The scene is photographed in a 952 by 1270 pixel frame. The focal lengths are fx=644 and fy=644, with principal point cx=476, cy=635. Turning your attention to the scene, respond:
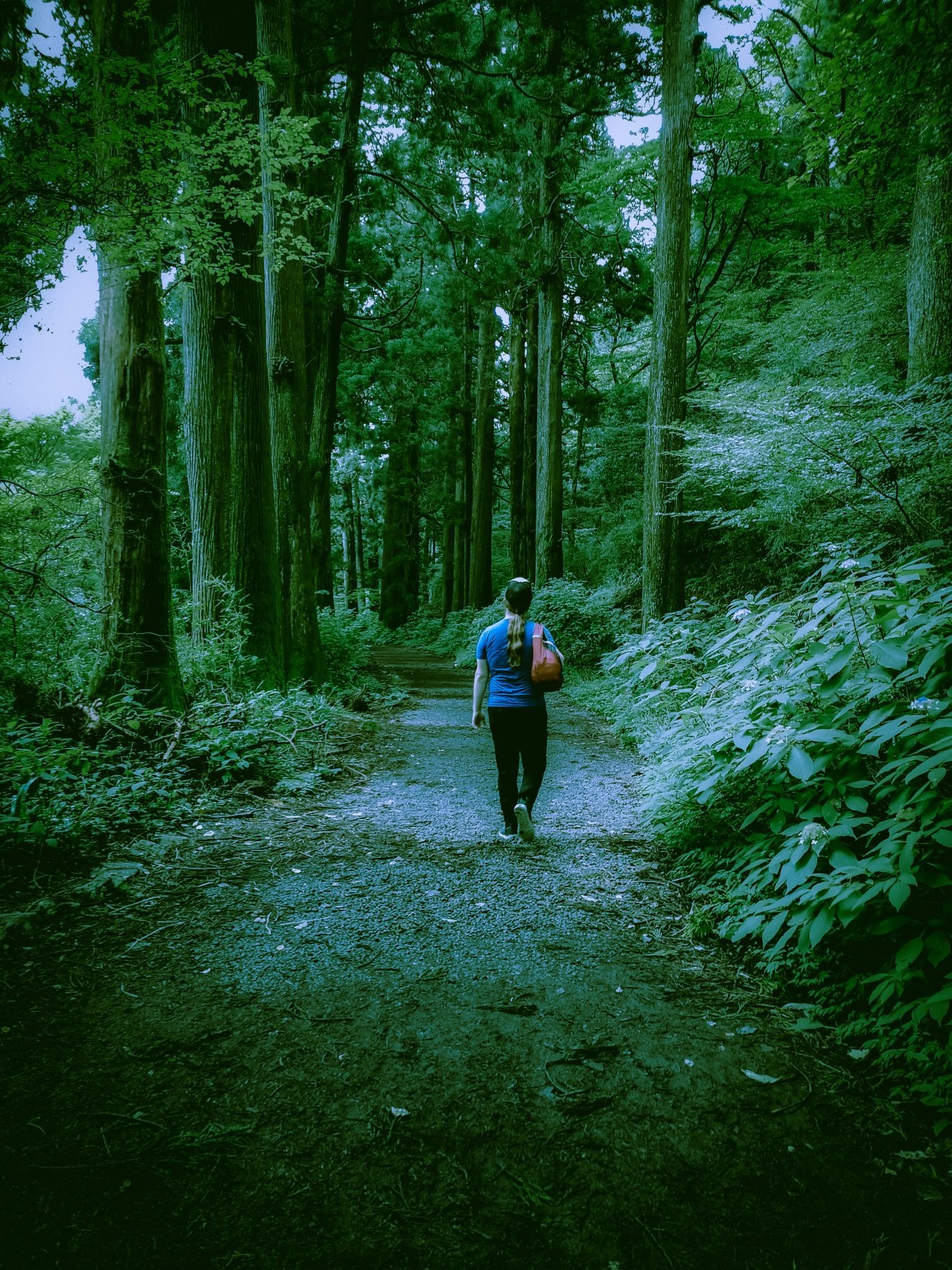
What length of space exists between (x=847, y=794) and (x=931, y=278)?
296 inches

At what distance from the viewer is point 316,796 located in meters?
6.04

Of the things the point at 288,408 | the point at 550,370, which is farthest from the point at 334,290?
the point at 550,370

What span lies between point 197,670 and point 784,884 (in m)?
5.97

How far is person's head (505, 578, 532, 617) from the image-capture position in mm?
4914

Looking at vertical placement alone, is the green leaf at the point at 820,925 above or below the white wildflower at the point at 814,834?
below

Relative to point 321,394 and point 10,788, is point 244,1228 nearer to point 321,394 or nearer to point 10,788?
point 10,788

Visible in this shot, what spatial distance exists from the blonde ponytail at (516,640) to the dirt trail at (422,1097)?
5.40ft

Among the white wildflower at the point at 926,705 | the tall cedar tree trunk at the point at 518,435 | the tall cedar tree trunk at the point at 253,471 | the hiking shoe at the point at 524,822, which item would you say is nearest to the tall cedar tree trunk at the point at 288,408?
the tall cedar tree trunk at the point at 253,471

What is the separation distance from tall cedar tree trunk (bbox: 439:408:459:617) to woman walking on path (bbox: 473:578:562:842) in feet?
66.0

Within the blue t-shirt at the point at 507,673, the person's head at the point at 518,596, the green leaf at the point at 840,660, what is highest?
the person's head at the point at 518,596

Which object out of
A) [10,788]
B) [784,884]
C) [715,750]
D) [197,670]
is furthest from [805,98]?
[10,788]

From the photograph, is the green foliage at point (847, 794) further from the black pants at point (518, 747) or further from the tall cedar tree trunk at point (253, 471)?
the tall cedar tree trunk at point (253, 471)

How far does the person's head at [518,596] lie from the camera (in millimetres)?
4914

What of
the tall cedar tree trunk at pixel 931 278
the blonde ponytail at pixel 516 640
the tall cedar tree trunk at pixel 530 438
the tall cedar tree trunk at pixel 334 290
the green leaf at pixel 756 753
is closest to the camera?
the green leaf at pixel 756 753
